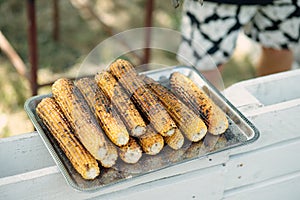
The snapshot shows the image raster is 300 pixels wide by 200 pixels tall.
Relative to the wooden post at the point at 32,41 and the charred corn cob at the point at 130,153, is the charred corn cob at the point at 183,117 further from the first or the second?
the wooden post at the point at 32,41

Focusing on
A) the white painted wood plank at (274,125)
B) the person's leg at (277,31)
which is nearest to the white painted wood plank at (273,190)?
the white painted wood plank at (274,125)

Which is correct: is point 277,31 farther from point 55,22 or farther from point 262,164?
point 55,22

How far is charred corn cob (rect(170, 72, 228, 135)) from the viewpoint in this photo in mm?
1114

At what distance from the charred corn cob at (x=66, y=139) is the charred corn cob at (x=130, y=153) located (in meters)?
0.06

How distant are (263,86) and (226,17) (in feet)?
1.69

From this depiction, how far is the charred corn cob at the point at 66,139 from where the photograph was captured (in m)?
Result: 1.00

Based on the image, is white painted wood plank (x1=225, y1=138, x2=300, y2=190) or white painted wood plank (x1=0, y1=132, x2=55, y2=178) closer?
white painted wood plank (x1=0, y1=132, x2=55, y2=178)

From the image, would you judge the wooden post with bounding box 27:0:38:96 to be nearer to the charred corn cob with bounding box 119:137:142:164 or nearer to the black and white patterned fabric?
the black and white patterned fabric

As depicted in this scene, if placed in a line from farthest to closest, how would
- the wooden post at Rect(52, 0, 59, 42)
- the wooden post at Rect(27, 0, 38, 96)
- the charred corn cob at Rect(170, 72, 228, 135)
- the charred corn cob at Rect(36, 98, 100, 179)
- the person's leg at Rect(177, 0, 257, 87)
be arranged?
the wooden post at Rect(52, 0, 59, 42), the wooden post at Rect(27, 0, 38, 96), the person's leg at Rect(177, 0, 257, 87), the charred corn cob at Rect(170, 72, 228, 135), the charred corn cob at Rect(36, 98, 100, 179)

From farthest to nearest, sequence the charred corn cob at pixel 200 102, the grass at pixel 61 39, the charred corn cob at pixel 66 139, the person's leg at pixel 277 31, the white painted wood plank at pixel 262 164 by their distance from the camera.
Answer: the grass at pixel 61 39
the person's leg at pixel 277 31
the white painted wood plank at pixel 262 164
the charred corn cob at pixel 200 102
the charred corn cob at pixel 66 139

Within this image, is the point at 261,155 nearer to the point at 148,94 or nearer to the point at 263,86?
the point at 263,86

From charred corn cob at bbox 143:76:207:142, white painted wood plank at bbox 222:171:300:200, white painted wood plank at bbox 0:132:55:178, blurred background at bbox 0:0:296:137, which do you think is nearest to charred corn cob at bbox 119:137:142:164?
charred corn cob at bbox 143:76:207:142

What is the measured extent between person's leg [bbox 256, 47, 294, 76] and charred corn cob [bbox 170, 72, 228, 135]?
42.7 inches

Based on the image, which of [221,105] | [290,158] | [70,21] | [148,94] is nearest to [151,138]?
[148,94]
